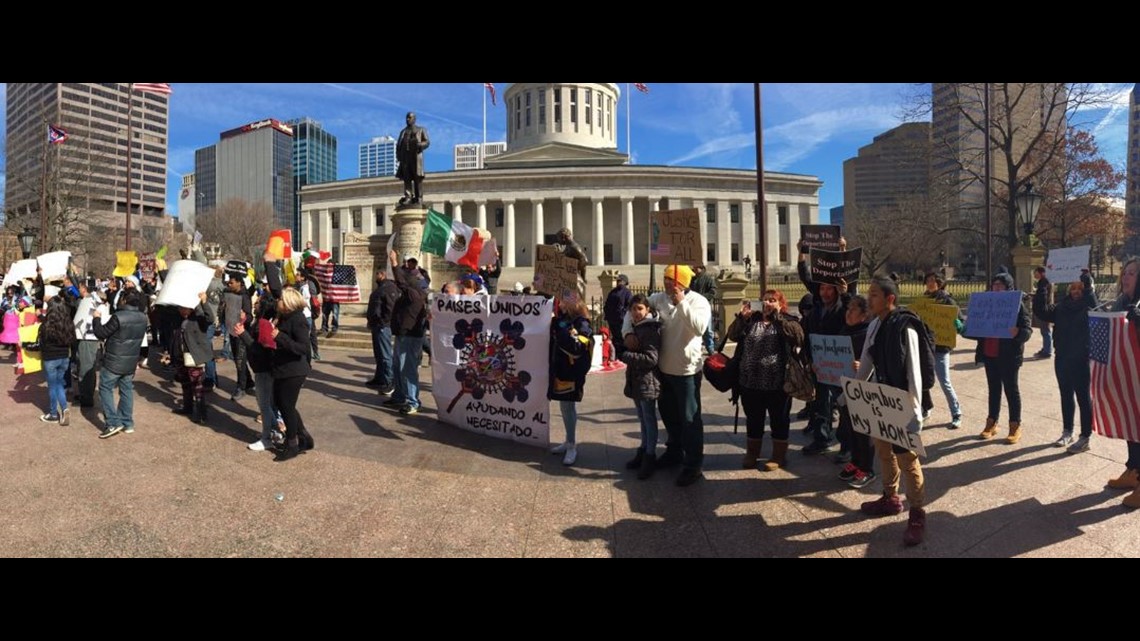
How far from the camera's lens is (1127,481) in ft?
14.5

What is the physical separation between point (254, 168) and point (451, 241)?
137 metres

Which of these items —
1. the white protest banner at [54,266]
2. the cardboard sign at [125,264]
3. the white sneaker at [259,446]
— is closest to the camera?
the white sneaker at [259,446]

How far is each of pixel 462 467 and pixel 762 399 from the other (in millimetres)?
3039

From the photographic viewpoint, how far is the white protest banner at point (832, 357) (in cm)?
538

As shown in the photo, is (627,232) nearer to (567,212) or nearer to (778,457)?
(567,212)

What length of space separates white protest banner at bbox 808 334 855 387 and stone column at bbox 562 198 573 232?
200 feet

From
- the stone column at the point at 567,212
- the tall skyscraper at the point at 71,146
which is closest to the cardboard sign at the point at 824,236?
the tall skyscraper at the point at 71,146

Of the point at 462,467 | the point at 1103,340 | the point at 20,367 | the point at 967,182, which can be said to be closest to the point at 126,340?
the point at 462,467

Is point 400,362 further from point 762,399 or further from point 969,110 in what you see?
point 969,110

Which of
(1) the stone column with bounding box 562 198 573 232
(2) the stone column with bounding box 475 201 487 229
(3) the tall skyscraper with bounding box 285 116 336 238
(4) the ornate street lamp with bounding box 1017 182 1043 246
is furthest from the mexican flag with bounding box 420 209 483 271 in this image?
(3) the tall skyscraper with bounding box 285 116 336 238

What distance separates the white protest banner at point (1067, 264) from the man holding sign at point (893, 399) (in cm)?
481

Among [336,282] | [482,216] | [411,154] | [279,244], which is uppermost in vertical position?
[482,216]

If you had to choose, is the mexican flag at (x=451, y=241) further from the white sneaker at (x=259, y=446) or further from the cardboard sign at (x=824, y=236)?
the cardboard sign at (x=824, y=236)

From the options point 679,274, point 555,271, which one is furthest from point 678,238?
point 679,274
